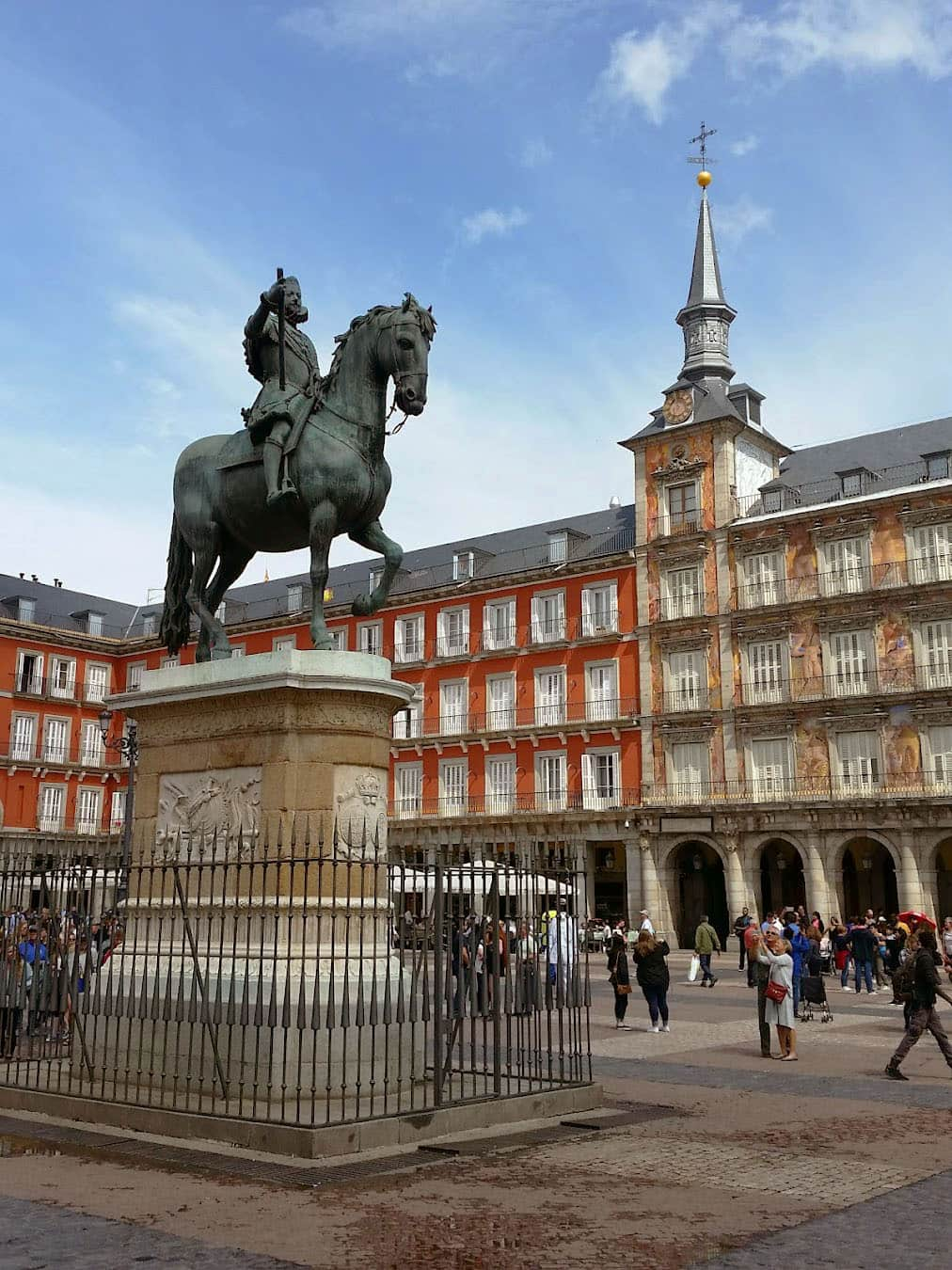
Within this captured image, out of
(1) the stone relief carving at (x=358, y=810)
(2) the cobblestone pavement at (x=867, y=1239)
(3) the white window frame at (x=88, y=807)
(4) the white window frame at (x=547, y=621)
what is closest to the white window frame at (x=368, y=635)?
(4) the white window frame at (x=547, y=621)

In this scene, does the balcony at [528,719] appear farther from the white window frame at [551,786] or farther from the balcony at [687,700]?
the balcony at [687,700]

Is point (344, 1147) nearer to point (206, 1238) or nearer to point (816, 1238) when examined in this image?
point (206, 1238)

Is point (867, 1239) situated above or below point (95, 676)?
below

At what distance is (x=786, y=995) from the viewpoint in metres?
13.9

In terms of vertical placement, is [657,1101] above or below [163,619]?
below

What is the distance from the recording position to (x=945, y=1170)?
25.1 feet

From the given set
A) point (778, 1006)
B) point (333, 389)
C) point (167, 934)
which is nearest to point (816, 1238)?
point (167, 934)

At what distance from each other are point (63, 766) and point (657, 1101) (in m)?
46.6

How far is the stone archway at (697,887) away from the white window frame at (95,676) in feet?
87.5

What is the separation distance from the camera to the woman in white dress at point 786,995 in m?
13.9

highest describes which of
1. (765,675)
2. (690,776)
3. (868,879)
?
(765,675)

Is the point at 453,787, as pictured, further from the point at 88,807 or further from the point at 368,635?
the point at 88,807

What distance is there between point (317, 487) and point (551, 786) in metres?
35.4

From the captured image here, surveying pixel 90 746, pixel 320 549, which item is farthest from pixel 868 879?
pixel 320 549
